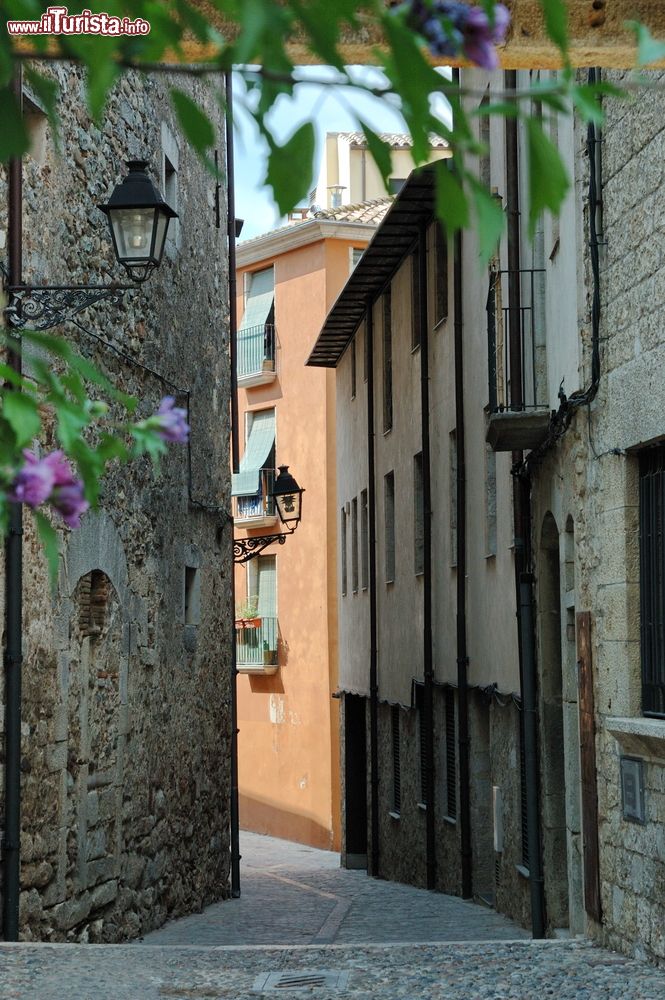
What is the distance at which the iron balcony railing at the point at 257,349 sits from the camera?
115 ft

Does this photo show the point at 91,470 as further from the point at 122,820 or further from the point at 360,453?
the point at 360,453

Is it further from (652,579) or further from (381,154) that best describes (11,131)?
(652,579)

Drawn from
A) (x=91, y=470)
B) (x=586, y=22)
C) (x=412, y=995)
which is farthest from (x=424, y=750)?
(x=91, y=470)

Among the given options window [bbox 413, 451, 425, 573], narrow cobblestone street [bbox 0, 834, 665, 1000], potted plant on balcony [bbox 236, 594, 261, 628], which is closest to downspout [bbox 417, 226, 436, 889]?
window [bbox 413, 451, 425, 573]

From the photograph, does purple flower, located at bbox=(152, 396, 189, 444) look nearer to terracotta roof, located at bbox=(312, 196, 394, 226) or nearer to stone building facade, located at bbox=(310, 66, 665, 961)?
stone building facade, located at bbox=(310, 66, 665, 961)

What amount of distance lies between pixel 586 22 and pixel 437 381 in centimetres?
1294

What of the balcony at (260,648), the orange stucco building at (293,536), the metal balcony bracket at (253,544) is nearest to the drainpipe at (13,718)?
the metal balcony bracket at (253,544)

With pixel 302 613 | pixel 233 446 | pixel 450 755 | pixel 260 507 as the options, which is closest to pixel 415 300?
pixel 233 446

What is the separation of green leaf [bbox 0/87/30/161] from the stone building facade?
84 centimetres

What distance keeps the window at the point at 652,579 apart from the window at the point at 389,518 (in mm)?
14374

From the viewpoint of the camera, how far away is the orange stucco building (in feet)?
105

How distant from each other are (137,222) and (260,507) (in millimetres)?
25568

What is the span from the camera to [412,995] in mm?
7473

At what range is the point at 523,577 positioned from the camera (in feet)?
43.3
